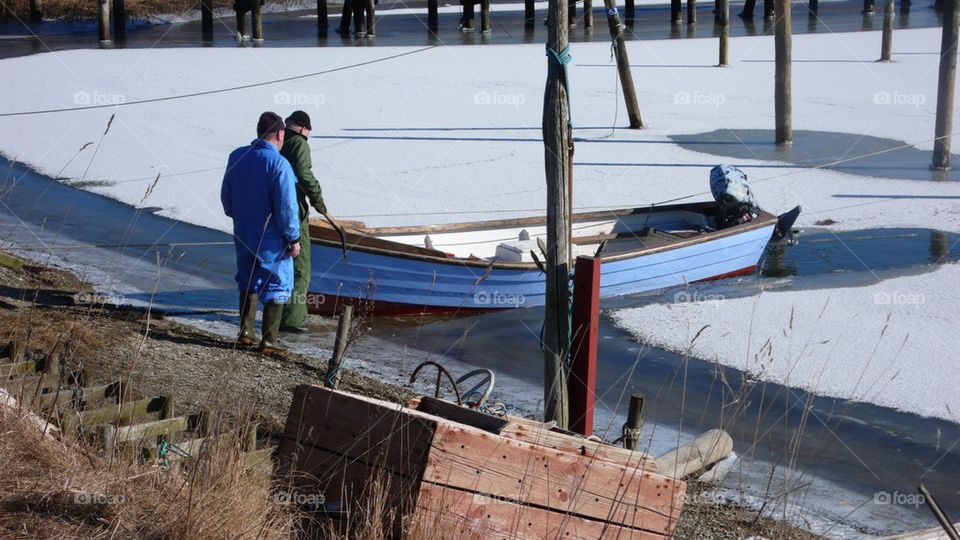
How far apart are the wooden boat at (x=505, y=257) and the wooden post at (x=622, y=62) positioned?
600cm

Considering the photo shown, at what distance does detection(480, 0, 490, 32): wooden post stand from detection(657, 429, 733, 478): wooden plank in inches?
1166

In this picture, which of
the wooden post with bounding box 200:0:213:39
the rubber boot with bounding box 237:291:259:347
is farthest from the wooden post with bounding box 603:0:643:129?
the wooden post with bounding box 200:0:213:39

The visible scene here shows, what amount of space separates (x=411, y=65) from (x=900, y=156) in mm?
12138

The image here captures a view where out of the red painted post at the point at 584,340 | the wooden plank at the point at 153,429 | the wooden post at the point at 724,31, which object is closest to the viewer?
the wooden plank at the point at 153,429

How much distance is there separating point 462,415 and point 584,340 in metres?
1.97

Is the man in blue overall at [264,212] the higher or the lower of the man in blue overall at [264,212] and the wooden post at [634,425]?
the higher

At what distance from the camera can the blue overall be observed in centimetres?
785

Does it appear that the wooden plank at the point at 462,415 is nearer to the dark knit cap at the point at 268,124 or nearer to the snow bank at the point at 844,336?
the snow bank at the point at 844,336

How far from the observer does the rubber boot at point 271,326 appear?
8.27 meters

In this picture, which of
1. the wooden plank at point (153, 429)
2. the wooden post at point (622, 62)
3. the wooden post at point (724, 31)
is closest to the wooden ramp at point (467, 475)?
the wooden plank at point (153, 429)

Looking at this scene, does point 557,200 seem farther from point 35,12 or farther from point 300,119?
point 35,12

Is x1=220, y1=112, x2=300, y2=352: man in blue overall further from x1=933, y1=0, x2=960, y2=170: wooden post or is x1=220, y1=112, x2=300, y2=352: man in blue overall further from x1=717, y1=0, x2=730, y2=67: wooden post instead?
x1=717, y1=0, x2=730, y2=67: wooden post

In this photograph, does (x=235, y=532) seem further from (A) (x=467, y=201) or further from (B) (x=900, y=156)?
(B) (x=900, y=156)

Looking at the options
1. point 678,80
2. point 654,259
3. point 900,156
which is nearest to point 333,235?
point 654,259
